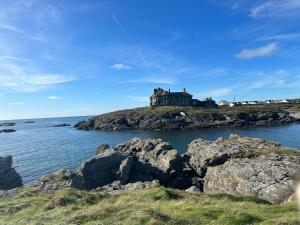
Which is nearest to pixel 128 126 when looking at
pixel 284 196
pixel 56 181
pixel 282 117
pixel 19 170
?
pixel 282 117

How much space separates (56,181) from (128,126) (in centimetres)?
12775

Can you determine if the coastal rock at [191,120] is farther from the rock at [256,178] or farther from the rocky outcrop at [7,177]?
the rock at [256,178]

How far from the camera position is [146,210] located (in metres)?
17.5

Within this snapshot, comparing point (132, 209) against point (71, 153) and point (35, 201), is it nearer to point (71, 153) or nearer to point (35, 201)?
point (35, 201)

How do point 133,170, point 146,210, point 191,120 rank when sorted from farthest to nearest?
point 191,120
point 133,170
point 146,210

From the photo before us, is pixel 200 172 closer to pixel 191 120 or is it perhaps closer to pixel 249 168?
pixel 249 168

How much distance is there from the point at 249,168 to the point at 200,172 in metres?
11.7

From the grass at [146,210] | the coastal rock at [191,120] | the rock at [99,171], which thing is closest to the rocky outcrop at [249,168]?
the grass at [146,210]

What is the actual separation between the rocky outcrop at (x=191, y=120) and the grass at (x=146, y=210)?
396ft

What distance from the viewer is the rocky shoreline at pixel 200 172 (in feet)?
101

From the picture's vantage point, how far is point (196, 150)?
51.0 metres

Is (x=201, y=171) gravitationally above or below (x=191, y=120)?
below

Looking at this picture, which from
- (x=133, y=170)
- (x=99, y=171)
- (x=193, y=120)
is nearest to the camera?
(x=99, y=171)

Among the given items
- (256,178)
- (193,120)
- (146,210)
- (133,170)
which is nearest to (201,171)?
(133,170)
